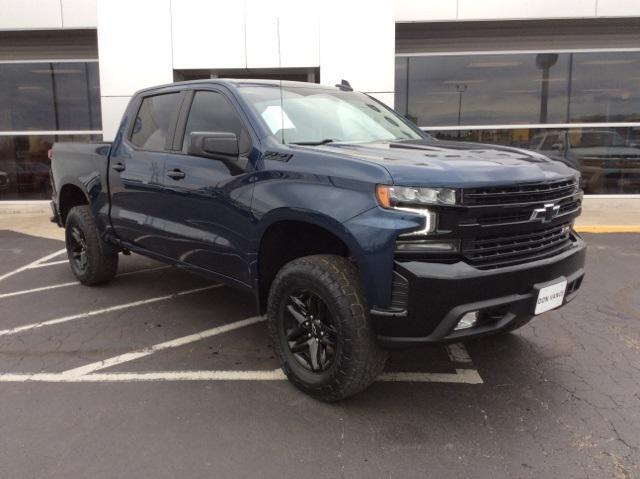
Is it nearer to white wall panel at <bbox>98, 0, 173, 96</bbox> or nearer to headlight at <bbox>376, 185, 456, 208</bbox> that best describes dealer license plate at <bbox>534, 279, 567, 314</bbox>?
headlight at <bbox>376, 185, 456, 208</bbox>

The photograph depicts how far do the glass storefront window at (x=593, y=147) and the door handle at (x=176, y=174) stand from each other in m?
7.91

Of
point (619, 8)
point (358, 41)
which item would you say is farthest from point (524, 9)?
point (358, 41)

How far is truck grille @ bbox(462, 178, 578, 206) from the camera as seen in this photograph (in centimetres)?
295

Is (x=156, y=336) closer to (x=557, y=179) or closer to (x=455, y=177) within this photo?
(x=455, y=177)

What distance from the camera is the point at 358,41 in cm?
962

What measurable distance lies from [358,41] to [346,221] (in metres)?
7.35

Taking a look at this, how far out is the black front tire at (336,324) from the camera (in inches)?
121

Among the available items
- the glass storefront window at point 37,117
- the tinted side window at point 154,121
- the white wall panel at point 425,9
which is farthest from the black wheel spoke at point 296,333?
the glass storefront window at point 37,117

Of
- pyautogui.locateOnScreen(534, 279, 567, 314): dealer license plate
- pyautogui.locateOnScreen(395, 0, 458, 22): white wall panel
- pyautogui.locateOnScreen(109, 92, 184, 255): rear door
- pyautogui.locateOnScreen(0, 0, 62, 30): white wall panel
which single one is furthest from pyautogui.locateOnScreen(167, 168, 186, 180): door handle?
pyautogui.locateOnScreen(0, 0, 62, 30): white wall panel

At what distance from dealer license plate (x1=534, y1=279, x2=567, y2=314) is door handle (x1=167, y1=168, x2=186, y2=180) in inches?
102

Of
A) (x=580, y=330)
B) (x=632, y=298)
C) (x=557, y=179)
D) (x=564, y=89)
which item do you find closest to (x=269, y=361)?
(x=557, y=179)

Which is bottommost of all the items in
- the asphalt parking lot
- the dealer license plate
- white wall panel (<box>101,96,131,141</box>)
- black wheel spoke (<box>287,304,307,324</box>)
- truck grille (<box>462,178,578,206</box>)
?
the asphalt parking lot

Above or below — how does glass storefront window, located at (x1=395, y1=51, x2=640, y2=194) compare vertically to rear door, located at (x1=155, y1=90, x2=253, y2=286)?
above

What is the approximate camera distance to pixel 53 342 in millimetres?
4512
